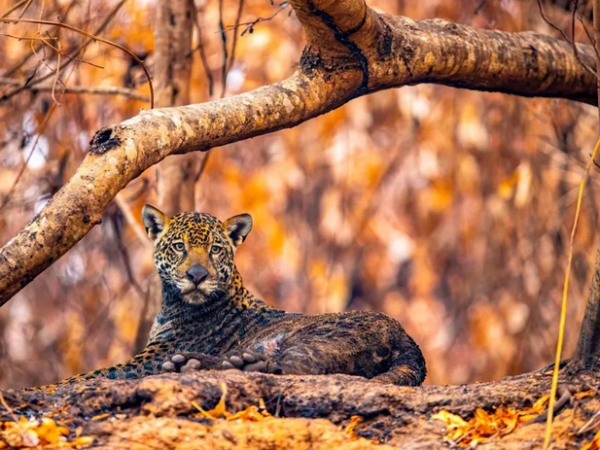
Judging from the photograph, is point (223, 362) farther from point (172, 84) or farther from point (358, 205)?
point (358, 205)

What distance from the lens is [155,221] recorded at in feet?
27.9

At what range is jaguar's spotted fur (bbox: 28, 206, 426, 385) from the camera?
6672 millimetres

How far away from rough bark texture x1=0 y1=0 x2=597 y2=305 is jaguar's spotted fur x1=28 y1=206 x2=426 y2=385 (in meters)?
1.38

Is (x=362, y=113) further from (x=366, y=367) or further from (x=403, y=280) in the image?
(x=366, y=367)

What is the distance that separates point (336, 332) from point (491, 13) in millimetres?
7275

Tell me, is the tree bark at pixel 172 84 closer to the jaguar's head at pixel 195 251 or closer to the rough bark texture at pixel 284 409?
the jaguar's head at pixel 195 251

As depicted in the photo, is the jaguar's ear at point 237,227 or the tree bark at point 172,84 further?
the tree bark at point 172,84

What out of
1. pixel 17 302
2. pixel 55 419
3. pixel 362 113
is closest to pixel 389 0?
pixel 362 113

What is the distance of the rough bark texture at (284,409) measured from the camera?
4.59 meters

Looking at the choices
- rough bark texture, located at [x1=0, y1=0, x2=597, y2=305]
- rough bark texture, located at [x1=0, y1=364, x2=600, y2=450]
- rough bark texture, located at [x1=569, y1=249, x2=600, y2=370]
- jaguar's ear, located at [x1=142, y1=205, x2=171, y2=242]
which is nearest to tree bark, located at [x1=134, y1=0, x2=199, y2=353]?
jaguar's ear, located at [x1=142, y1=205, x2=171, y2=242]

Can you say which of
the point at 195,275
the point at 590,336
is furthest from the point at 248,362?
the point at 195,275

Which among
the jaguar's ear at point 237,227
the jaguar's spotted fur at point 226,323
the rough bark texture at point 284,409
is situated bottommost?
the rough bark texture at point 284,409

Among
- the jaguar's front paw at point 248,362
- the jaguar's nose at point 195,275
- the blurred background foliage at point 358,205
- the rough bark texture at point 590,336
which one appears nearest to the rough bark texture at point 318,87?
the jaguar's front paw at point 248,362

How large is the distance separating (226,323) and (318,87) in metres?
2.15
